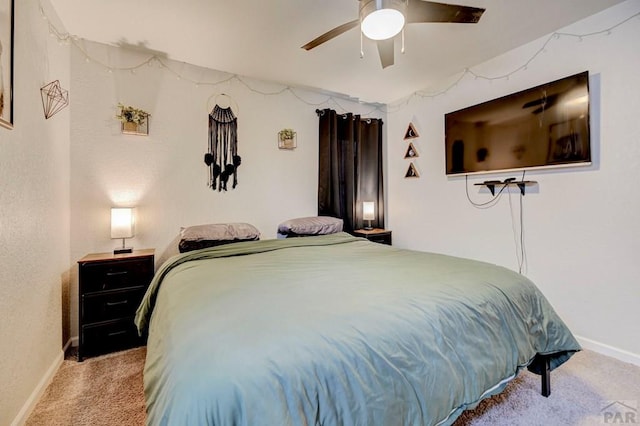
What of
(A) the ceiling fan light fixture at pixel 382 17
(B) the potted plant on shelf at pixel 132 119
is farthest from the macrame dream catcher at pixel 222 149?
(A) the ceiling fan light fixture at pixel 382 17

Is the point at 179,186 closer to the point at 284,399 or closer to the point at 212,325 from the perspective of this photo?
the point at 212,325

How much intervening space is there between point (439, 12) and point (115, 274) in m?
2.88

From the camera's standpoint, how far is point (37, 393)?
5.37 ft

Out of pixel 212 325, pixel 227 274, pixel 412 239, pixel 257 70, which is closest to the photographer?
pixel 212 325

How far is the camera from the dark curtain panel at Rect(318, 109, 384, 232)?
3.52 m

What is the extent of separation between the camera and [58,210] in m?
2.08

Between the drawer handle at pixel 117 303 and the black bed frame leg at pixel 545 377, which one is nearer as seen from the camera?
the black bed frame leg at pixel 545 377

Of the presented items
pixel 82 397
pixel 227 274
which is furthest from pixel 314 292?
pixel 82 397

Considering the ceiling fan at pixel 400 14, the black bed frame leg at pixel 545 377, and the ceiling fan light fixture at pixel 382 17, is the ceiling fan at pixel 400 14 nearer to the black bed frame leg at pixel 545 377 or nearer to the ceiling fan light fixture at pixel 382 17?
the ceiling fan light fixture at pixel 382 17

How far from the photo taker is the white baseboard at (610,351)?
2011mm

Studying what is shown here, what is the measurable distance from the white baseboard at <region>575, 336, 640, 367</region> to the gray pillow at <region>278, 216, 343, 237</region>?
2301 mm

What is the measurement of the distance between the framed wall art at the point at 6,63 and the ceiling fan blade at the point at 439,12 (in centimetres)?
206

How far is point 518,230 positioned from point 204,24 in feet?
10.6

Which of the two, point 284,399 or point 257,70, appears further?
point 257,70
